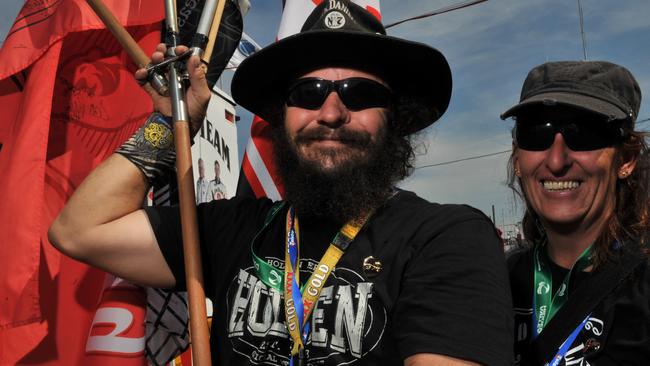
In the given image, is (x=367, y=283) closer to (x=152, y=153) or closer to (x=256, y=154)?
(x=152, y=153)

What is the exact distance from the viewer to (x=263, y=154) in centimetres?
346

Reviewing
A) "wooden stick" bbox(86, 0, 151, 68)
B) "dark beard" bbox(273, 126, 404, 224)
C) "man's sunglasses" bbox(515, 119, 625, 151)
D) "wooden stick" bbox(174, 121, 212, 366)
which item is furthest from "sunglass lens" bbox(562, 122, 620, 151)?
"wooden stick" bbox(86, 0, 151, 68)

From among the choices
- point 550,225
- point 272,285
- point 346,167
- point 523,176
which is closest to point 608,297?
point 550,225

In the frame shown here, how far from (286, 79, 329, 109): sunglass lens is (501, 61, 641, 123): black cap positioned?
69cm

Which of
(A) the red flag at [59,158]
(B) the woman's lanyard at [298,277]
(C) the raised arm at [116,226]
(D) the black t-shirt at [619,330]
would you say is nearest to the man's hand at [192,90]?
(C) the raised arm at [116,226]

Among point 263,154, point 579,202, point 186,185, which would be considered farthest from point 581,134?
point 263,154

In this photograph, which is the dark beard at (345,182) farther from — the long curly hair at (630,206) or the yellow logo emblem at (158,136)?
the long curly hair at (630,206)

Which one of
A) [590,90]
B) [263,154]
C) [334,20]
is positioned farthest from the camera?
[263,154]

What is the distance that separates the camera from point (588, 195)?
1963 mm

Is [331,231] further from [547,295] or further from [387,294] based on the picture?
[547,295]

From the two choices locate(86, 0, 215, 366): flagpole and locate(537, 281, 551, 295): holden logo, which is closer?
locate(86, 0, 215, 366): flagpole

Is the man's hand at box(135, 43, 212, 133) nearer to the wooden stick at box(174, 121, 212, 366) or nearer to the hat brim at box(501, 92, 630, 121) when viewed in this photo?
the wooden stick at box(174, 121, 212, 366)

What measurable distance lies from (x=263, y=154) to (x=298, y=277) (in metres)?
1.81

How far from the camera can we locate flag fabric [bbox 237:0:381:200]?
345 cm
